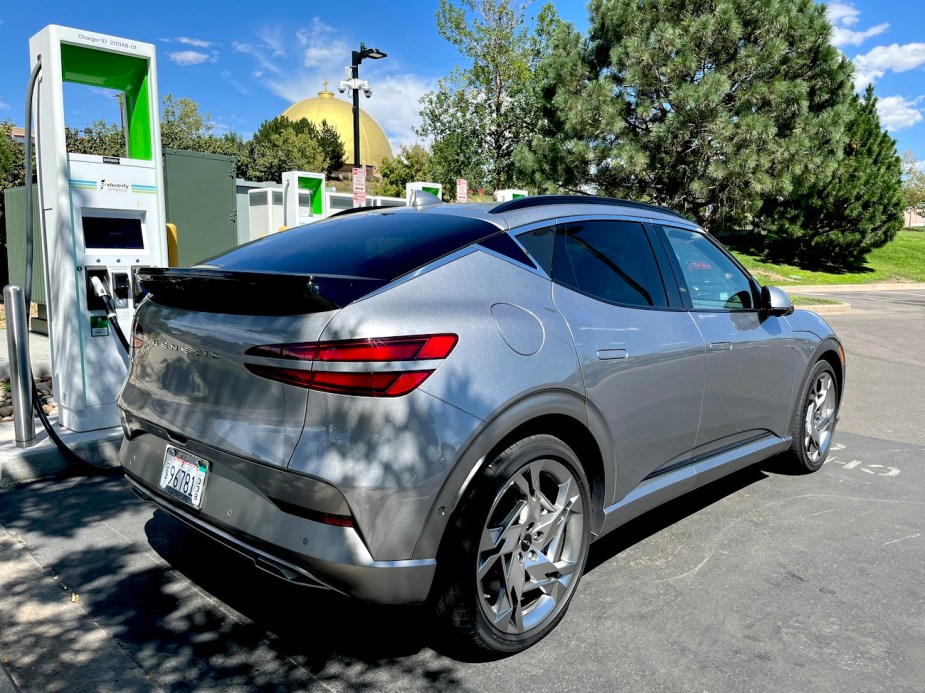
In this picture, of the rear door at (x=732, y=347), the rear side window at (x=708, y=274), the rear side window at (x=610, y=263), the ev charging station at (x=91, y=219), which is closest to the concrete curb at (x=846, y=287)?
the rear door at (x=732, y=347)

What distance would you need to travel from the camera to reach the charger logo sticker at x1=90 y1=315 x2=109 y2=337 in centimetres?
511

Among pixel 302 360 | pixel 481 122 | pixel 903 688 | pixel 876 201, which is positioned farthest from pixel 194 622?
pixel 876 201

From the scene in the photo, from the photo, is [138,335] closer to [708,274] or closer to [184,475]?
[184,475]

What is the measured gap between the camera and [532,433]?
2.69 meters

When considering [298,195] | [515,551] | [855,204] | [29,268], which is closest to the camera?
[515,551]

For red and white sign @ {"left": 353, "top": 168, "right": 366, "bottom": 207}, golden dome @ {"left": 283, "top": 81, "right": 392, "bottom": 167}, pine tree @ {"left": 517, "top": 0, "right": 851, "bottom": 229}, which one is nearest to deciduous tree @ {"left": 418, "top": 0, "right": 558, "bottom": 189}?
pine tree @ {"left": 517, "top": 0, "right": 851, "bottom": 229}

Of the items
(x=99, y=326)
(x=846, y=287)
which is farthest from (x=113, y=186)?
(x=846, y=287)

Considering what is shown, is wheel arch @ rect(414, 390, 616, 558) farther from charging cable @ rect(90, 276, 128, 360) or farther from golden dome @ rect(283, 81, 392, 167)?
golden dome @ rect(283, 81, 392, 167)

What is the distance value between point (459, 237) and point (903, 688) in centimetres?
226

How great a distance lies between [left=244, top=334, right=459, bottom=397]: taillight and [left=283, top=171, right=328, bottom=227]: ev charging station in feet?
26.6

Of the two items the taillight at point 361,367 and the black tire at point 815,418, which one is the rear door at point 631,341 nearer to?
the taillight at point 361,367

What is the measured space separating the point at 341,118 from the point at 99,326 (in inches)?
3824

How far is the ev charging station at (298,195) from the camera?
35.8 ft

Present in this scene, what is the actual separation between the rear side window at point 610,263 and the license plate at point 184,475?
1.54 metres
